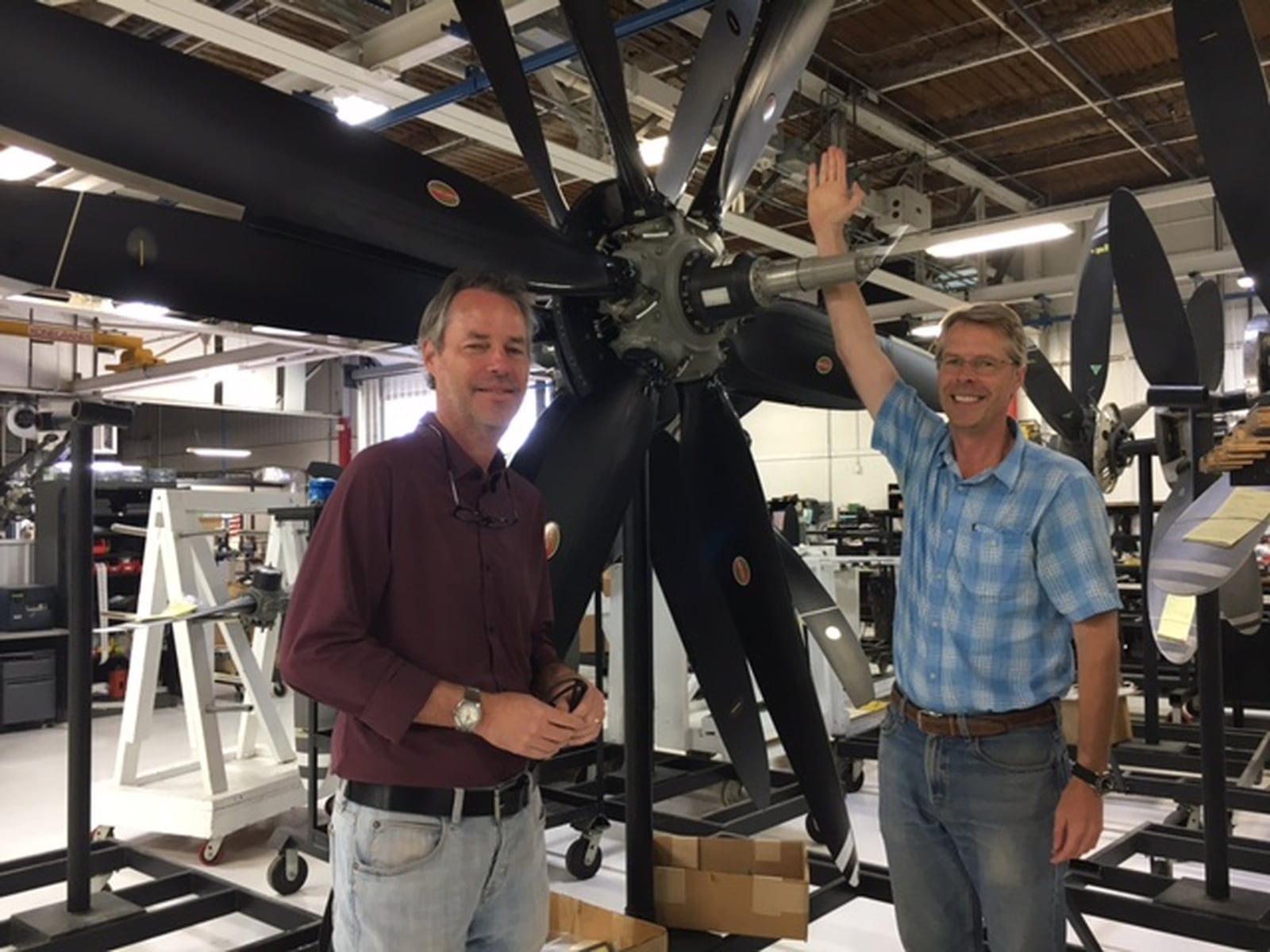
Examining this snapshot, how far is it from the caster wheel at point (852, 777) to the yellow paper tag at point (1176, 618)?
127 inches

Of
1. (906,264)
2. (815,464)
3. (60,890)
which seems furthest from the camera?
(815,464)

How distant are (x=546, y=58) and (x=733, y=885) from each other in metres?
4.34

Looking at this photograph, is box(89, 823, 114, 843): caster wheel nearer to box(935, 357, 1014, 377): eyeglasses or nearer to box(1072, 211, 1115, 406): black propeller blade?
box(935, 357, 1014, 377): eyeglasses

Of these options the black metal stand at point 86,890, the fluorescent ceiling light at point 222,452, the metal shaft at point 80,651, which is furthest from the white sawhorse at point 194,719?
the fluorescent ceiling light at point 222,452

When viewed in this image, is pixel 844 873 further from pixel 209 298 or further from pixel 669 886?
pixel 209 298

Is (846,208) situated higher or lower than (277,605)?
higher

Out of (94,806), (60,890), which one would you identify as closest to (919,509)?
(60,890)

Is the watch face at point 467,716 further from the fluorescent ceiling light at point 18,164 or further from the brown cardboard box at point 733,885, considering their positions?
the fluorescent ceiling light at point 18,164

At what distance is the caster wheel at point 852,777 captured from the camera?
5758mm

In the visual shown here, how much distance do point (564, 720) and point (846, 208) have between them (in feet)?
4.80

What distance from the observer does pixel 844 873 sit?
292 cm

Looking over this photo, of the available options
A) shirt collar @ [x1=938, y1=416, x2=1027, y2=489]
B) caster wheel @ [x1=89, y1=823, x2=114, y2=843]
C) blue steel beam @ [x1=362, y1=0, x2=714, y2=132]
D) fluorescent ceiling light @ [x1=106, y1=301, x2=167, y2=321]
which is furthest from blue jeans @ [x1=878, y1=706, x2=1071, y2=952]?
fluorescent ceiling light @ [x1=106, y1=301, x2=167, y2=321]

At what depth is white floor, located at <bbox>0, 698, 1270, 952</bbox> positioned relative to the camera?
383cm

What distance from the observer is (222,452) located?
1716 cm
